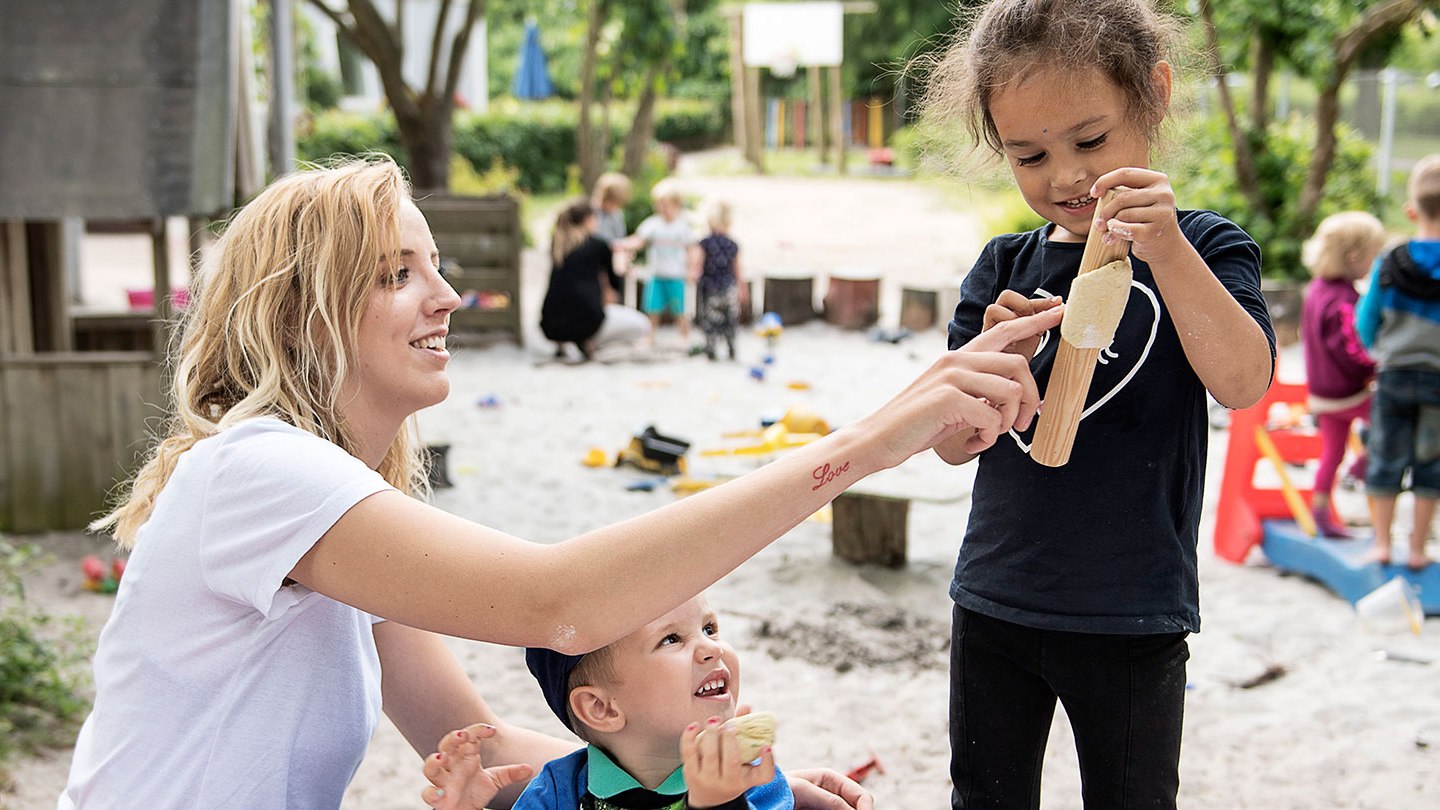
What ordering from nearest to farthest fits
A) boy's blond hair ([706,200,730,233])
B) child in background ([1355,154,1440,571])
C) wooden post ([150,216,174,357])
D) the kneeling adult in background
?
child in background ([1355,154,1440,571]) → wooden post ([150,216,174,357]) → the kneeling adult in background → boy's blond hair ([706,200,730,233])

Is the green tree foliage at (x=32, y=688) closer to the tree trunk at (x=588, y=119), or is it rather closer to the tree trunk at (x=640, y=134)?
the tree trunk at (x=588, y=119)

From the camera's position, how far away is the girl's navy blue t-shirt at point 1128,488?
2049 millimetres

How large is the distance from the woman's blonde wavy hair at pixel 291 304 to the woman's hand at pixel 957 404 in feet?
2.42

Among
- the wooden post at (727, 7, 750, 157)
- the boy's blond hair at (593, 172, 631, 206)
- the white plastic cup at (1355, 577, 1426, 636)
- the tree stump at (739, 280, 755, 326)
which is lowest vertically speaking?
the white plastic cup at (1355, 577, 1426, 636)

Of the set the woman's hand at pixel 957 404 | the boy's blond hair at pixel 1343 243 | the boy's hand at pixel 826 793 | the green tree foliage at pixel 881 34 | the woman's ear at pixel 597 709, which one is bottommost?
the boy's hand at pixel 826 793

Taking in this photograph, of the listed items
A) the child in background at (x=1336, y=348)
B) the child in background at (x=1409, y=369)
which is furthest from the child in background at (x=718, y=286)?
the child in background at (x=1409, y=369)

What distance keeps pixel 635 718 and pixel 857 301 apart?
1086cm

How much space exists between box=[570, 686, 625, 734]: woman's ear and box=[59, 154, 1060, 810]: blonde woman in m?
0.16

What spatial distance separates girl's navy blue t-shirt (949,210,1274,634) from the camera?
205 cm

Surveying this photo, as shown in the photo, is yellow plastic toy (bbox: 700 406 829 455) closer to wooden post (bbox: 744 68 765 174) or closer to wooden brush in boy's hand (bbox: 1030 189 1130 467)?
wooden brush in boy's hand (bbox: 1030 189 1130 467)

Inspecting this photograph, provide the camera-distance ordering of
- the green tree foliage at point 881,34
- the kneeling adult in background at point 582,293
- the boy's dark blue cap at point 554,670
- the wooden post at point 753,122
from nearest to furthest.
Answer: the boy's dark blue cap at point 554,670, the kneeling adult in background at point 582,293, the wooden post at point 753,122, the green tree foliage at point 881,34

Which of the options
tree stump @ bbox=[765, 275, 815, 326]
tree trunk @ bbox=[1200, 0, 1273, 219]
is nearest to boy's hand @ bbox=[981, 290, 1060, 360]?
tree stump @ bbox=[765, 275, 815, 326]

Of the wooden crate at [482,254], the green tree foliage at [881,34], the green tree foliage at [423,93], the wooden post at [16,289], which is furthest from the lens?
the green tree foliage at [881,34]

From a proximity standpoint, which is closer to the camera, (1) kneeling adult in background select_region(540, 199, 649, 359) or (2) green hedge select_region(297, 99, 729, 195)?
(1) kneeling adult in background select_region(540, 199, 649, 359)
